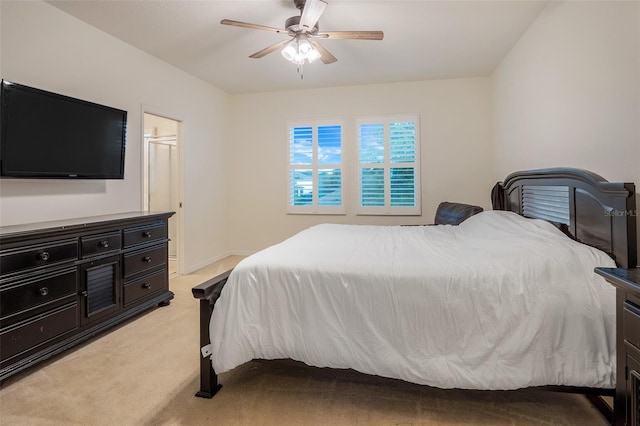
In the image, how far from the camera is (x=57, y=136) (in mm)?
2576

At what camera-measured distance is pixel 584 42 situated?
2260 millimetres

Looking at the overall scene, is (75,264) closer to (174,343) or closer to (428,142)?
(174,343)

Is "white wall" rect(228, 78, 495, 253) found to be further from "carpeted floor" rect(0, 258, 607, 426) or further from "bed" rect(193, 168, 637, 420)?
"carpeted floor" rect(0, 258, 607, 426)

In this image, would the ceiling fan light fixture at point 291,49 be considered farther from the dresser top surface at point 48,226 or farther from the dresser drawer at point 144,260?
the dresser drawer at point 144,260

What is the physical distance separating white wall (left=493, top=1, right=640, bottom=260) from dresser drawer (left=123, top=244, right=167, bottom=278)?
12.0 feet

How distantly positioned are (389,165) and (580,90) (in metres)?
2.77

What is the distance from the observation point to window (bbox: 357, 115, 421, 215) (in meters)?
4.90

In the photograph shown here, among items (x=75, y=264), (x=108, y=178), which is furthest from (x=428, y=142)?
(x=75, y=264)

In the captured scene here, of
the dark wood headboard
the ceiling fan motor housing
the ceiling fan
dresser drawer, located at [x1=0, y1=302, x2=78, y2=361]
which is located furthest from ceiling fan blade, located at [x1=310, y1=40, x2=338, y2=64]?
dresser drawer, located at [x1=0, y1=302, x2=78, y2=361]

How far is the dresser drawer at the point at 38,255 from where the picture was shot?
2008 millimetres

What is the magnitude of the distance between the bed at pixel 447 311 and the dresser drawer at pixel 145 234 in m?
1.49

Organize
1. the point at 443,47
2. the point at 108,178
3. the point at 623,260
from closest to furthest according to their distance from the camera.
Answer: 1. the point at 623,260
2. the point at 108,178
3. the point at 443,47

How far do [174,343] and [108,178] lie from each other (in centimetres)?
168

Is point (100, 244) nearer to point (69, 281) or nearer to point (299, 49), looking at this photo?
point (69, 281)
